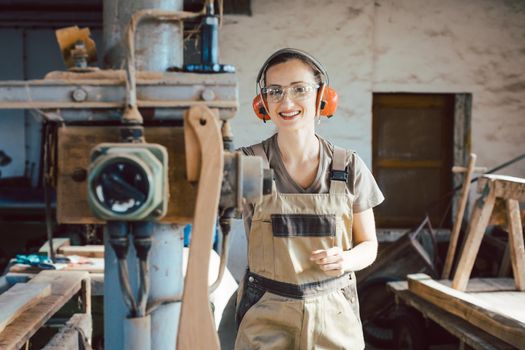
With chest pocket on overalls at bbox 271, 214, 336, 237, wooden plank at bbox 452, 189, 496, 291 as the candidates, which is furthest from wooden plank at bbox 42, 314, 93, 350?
wooden plank at bbox 452, 189, 496, 291

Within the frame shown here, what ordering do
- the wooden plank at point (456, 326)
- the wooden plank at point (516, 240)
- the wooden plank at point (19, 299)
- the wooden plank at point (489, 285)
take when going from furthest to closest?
the wooden plank at point (489, 285) < the wooden plank at point (516, 240) < the wooden plank at point (456, 326) < the wooden plank at point (19, 299)

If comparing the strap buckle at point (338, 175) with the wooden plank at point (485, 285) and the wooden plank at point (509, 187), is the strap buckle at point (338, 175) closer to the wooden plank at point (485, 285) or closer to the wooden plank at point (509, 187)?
the wooden plank at point (509, 187)

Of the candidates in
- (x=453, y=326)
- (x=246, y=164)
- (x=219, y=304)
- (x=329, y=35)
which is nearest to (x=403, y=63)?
(x=329, y=35)

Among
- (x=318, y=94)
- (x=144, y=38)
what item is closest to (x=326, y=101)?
(x=318, y=94)

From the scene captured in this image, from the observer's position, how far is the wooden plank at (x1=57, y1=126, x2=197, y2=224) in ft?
3.05

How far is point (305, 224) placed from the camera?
1.83 meters

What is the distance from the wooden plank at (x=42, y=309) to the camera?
1.85m

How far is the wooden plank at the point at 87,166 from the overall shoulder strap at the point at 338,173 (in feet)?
3.24

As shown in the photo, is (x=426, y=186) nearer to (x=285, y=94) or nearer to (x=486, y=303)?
A: (x=486, y=303)

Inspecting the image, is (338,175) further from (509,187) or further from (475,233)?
(475,233)

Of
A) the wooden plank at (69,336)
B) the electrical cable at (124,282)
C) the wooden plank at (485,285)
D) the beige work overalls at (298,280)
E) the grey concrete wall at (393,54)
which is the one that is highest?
the grey concrete wall at (393,54)

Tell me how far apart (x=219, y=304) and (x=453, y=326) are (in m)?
1.45

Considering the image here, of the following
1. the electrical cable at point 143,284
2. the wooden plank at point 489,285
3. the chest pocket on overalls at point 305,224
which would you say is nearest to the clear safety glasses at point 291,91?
the chest pocket on overalls at point 305,224

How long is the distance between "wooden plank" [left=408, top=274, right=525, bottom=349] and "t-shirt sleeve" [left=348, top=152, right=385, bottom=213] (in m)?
1.44
